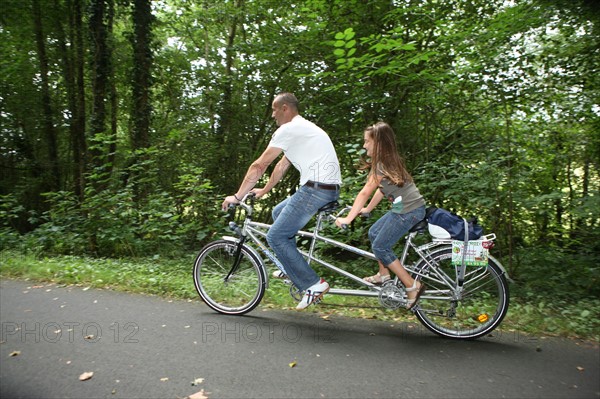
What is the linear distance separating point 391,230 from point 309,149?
43.2 inches

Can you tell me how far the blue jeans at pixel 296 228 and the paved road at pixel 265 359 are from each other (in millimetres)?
514

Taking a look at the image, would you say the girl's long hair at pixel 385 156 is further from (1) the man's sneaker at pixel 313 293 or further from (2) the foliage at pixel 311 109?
(2) the foliage at pixel 311 109

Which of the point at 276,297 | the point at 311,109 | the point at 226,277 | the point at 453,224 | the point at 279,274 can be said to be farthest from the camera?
the point at 311,109

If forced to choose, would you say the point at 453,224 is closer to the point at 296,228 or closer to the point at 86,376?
the point at 296,228

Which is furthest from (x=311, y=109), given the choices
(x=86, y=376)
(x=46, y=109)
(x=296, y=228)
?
(x=46, y=109)

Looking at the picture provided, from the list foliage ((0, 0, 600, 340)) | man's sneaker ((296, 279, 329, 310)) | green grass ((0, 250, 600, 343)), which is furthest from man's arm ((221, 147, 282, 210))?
foliage ((0, 0, 600, 340))

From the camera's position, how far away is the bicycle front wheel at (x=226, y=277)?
439 cm

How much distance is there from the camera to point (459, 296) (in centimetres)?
374

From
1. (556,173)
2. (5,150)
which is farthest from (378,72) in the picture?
(5,150)

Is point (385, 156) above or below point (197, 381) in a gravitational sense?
above

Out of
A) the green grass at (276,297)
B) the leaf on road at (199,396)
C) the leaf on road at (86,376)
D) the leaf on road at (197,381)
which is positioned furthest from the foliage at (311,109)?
the leaf on road at (86,376)

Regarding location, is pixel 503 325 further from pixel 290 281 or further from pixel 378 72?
pixel 378 72

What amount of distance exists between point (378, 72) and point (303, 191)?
3.14 meters

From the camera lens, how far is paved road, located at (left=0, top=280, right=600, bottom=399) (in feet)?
9.33
